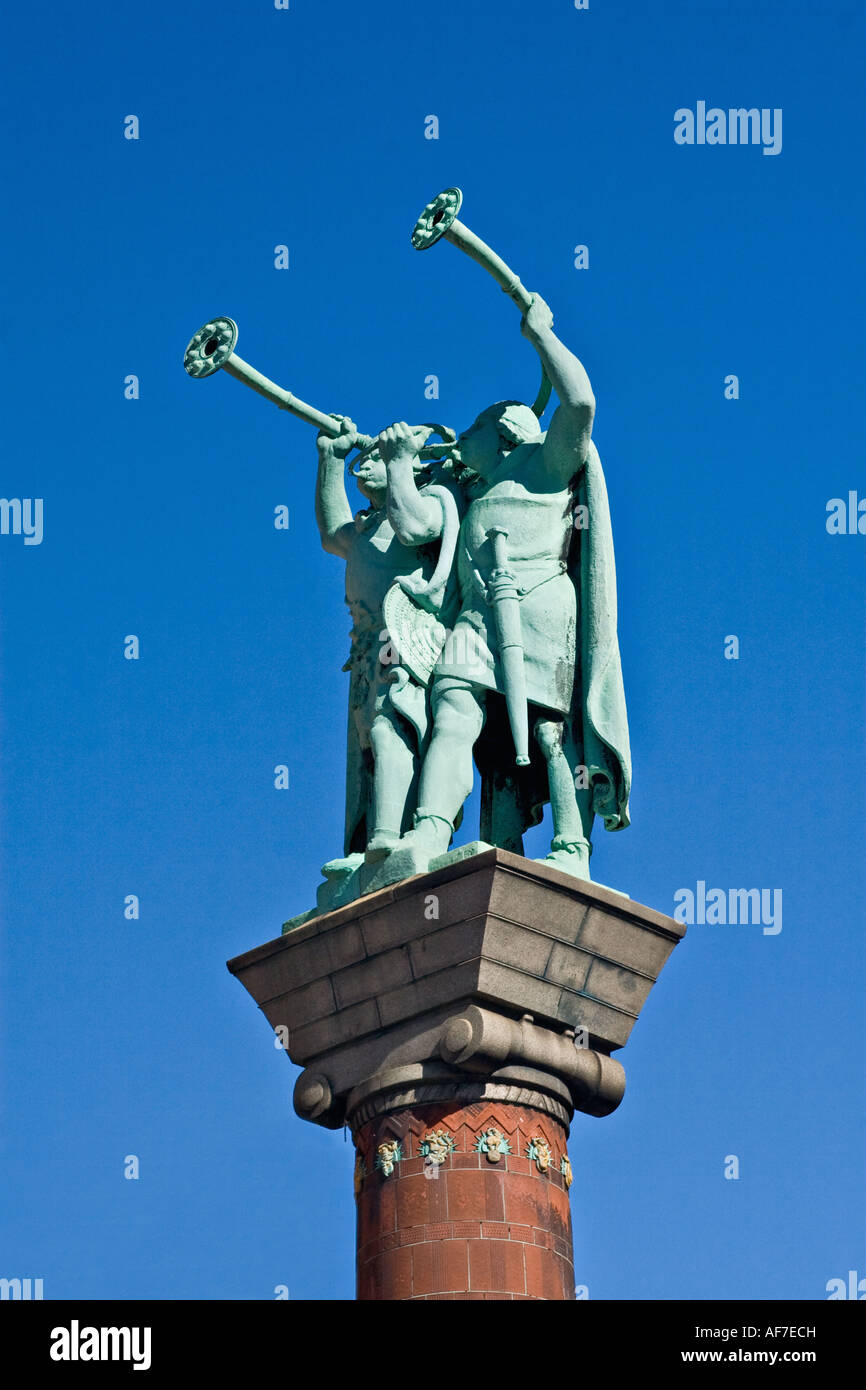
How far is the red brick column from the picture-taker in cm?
1681

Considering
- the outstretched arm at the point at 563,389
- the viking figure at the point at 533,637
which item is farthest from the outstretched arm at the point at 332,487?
the outstretched arm at the point at 563,389

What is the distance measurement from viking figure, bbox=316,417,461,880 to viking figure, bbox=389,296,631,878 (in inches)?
7.6

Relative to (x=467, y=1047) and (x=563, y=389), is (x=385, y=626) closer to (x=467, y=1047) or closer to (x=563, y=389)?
(x=563, y=389)

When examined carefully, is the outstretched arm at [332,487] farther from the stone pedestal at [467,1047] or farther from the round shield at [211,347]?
the stone pedestal at [467,1047]

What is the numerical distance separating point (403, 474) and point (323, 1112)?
551 cm

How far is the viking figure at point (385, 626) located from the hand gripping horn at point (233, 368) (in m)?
0.19

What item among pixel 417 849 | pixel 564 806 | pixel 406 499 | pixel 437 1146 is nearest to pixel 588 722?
pixel 564 806

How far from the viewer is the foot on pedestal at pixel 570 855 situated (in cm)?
1875

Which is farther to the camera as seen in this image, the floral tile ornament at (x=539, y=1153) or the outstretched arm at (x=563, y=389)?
the outstretched arm at (x=563, y=389)

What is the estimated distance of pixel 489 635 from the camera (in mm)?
19625

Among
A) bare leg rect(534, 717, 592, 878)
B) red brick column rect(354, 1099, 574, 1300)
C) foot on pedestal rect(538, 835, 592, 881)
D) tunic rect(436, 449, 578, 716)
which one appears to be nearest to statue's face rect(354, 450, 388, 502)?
tunic rect(436, 449, 578, 716)
